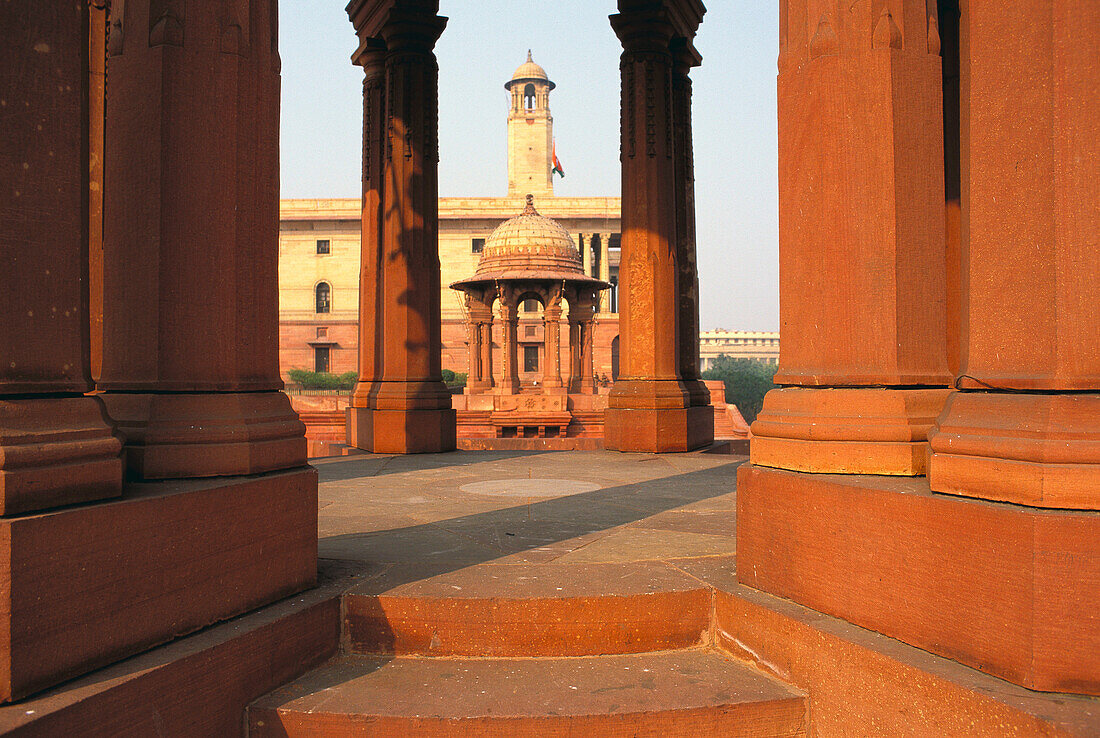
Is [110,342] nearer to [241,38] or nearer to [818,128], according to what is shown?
[241,38]

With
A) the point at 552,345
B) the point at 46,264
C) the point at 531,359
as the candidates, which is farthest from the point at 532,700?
the point at 531,359

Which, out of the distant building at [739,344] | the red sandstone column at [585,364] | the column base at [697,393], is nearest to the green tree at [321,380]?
the red sandstone column at [585,364]

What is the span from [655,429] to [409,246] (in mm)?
4017

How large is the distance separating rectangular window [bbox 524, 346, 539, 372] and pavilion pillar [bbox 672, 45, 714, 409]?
151ft

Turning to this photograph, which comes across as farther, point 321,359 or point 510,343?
point 321,359

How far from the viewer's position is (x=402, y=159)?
10508 mm

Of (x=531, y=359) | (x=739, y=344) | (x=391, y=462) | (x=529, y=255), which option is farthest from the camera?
(x=739, y=344)

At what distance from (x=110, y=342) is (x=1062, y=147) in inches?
156

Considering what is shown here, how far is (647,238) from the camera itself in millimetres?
10438

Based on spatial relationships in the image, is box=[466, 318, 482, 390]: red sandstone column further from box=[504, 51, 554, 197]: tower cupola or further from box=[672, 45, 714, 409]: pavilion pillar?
box=[504, 51, 554, 197]: tower cupola

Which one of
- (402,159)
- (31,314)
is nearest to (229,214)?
(31,314)

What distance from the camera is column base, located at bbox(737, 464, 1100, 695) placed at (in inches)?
95.9

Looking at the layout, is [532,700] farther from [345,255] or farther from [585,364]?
[345,255]

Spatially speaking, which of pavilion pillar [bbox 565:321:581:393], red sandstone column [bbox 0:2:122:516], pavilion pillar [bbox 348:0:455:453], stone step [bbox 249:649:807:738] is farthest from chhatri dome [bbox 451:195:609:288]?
red sandstone column [bbox 0:2:122:516]
